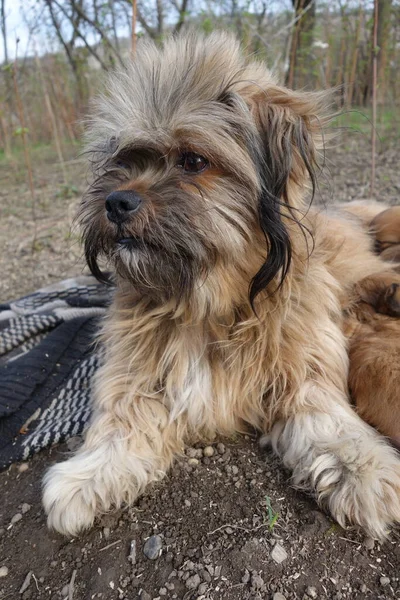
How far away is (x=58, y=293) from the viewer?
4.08 m

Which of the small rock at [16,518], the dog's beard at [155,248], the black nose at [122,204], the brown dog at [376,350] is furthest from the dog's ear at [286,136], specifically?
the small rock at [16,518]

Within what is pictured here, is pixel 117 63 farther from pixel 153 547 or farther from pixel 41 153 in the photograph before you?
pixel 41 153

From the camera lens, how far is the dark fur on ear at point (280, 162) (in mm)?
2014

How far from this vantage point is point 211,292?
2.13m

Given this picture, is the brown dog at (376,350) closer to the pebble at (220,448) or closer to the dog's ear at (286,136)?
the pebble at (220,448)

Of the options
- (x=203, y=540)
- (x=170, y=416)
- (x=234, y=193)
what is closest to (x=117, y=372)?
(x=170, y=416)

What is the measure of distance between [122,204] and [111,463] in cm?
109

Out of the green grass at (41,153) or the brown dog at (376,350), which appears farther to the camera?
the green grass at (41,153)

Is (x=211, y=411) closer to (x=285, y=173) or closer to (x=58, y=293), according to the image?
(x=285, y=173)

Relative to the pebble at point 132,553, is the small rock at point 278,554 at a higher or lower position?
higher

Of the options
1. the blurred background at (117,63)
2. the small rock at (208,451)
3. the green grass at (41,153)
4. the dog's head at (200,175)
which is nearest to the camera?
the dog's head at (200,175)

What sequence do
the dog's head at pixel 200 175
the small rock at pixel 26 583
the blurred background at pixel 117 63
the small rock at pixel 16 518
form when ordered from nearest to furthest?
the small rock at pixel 26 583, the dog's head at pixel 200 175, the small rock at pixel 16 518, the blurred background at pixel 117 63

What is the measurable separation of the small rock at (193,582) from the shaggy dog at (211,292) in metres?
0.48

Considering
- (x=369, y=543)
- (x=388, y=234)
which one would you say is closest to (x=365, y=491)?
(x=369, y=543)
